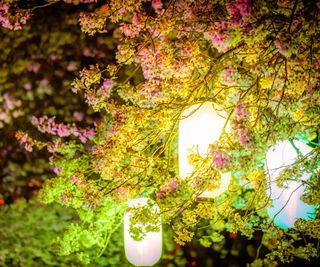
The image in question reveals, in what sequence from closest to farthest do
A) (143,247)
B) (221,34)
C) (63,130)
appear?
(221,34), (143,247), (63,130)

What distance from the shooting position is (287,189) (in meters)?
3.67

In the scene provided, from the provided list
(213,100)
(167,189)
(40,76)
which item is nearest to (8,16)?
(213,100)

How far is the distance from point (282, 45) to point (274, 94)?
1.12 metres

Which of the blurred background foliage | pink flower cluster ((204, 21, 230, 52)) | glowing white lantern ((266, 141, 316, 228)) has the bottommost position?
glowing white lantern ((266, 141, 316, 228))

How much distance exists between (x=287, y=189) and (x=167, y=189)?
1.11m

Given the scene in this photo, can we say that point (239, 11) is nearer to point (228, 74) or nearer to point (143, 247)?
point (228, 74)

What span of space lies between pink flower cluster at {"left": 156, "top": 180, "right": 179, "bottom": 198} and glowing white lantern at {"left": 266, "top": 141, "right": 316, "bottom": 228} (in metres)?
0.88

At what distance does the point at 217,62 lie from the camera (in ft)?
12.3

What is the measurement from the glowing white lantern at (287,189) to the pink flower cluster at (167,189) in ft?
2.88

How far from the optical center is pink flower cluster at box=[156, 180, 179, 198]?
12.7 feet

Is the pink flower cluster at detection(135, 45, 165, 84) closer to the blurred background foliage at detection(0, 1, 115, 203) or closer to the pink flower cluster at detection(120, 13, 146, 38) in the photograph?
the pink flower cluster at detection(120, 13, 146, 38)

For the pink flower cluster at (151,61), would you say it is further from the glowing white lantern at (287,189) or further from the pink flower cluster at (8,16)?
the pink flower cluster at (8,16)

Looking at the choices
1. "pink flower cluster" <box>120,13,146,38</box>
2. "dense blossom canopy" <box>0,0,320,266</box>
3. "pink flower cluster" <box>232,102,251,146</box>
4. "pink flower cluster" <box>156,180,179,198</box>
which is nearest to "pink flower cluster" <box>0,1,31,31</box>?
"dense blossom canopy" <box>0,0,320,266</box>

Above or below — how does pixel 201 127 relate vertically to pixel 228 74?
below
